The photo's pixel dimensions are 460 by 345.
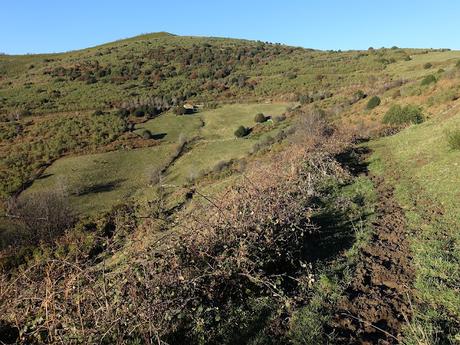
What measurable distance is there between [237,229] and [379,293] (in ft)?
7.77

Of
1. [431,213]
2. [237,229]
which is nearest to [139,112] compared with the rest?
[431,213]

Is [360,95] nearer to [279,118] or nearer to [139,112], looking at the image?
[279,118]

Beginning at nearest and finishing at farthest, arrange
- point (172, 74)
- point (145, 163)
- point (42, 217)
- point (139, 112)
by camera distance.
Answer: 1. point (42, 217)
2. point (145, 163)
3. point (139, 112)
4. point (172, 74)

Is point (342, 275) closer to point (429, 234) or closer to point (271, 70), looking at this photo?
point (429, 234)

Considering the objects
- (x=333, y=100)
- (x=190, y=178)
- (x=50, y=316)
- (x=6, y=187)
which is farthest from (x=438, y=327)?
(x=333, y=100)

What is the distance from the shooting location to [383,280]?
636cm

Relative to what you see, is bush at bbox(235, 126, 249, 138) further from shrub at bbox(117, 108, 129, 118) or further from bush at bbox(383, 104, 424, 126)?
bush at bbox(383, 104, 424, 126)

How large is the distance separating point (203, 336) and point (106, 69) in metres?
72.0

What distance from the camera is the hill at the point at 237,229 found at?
491 cm

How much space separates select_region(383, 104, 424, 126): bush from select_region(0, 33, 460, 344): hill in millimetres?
101

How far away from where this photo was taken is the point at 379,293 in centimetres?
593

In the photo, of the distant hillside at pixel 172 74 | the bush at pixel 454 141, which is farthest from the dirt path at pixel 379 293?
the distant hillside at pixel 172 74

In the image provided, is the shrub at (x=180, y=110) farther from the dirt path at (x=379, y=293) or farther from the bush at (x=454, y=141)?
the dirt path at (x=379, y=293)

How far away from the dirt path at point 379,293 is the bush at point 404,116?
58.9ft
